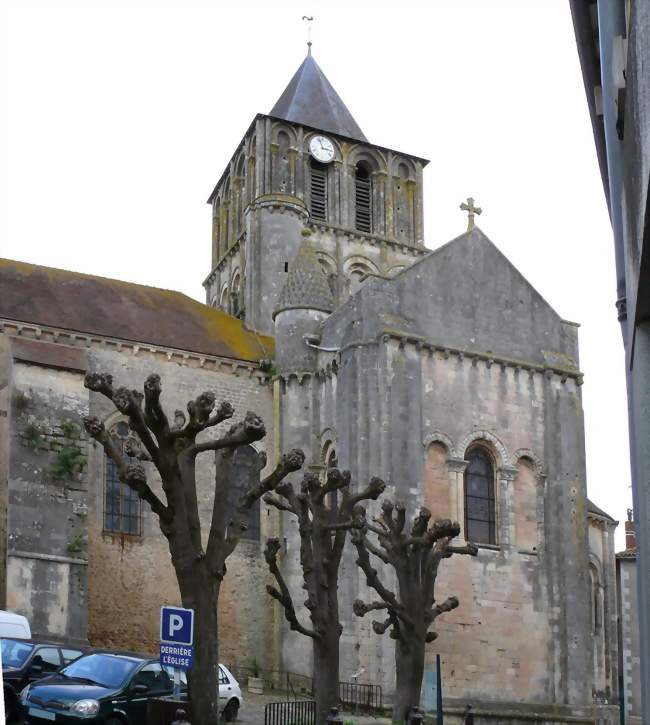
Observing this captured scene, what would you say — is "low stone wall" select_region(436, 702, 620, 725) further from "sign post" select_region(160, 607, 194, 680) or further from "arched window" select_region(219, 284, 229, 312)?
"arched window" select_region(219, 284, 229, 312)

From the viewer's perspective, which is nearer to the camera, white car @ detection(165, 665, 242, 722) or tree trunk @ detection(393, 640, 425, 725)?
white car @ detection(165, 665, 242, 722)

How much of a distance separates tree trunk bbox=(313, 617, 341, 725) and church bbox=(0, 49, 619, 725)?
22.1 ft

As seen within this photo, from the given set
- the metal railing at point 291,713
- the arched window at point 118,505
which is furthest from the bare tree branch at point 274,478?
the arched window at point 118,505

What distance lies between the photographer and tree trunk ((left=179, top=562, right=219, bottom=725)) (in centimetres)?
1348

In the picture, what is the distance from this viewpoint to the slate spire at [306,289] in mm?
29812

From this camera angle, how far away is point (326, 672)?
18.1 meters

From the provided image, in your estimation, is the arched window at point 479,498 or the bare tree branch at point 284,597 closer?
the bare tree branch at point 284,597

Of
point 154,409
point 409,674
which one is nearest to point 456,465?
point 409,674

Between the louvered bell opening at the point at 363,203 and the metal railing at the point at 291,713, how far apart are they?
74.7 ft

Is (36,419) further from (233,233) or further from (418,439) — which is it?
(233,233)

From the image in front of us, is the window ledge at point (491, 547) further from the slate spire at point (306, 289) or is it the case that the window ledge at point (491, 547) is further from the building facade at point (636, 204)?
the building facade at point (636, 204)

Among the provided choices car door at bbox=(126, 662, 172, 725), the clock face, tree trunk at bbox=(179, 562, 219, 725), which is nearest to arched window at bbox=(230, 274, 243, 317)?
the clock face

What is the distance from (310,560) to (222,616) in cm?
969

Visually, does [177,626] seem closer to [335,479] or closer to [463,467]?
[335,479]
